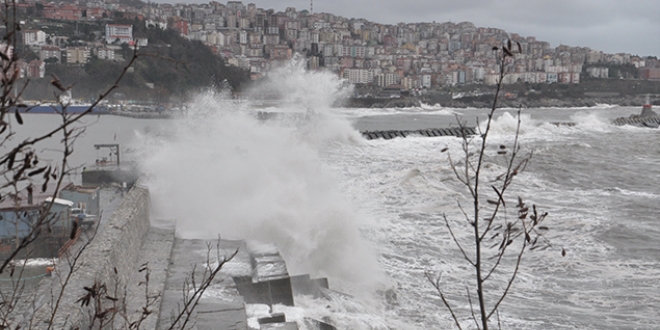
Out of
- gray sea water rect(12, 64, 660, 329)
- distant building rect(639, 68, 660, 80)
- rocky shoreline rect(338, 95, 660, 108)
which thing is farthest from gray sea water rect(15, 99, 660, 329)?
distant building rect(639, 68, 660, 80)

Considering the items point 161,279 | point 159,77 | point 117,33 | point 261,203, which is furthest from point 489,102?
point 161,279

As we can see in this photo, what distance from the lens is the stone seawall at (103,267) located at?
162 inches

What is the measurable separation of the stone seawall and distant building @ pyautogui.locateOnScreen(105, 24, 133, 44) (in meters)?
91.6

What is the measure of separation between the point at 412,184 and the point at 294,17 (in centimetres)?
14856

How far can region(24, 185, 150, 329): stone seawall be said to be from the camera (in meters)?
4.12

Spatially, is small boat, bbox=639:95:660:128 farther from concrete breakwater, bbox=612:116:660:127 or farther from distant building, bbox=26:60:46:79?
distant building, bbox=26:60:46:79

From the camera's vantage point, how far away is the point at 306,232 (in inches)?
383

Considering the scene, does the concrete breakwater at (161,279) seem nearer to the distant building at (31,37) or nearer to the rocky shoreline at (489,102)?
the distant building at (31,37)

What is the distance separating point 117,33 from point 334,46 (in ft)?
154

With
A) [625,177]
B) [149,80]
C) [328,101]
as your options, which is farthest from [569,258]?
[149,80]

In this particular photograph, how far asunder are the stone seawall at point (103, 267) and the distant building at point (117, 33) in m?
91.6

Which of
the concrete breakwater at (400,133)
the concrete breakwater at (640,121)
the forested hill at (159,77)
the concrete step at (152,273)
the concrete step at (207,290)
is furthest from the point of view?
the forested hill at (159,77)

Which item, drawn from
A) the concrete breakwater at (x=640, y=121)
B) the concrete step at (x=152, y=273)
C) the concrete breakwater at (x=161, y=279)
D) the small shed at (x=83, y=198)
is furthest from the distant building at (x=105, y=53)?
the concrete breakwater at (x=161, y=279)

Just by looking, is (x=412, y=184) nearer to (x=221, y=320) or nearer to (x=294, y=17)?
(x=221, y=320)
